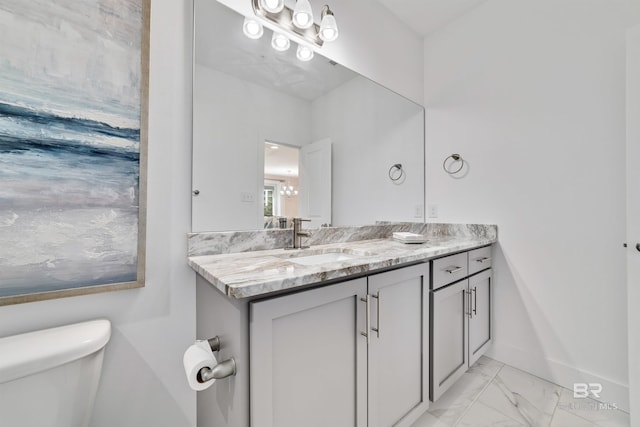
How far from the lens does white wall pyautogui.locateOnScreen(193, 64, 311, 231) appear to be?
1.13m

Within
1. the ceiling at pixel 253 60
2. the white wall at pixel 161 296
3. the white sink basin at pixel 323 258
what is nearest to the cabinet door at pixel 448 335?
the white sink basin at pixel 323 258

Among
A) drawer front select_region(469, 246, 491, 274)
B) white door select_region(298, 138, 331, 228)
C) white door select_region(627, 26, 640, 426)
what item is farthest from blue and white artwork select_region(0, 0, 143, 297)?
white door select_region(627, 26, 640, 426)

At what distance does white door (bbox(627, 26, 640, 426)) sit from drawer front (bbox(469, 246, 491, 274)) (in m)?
0.64

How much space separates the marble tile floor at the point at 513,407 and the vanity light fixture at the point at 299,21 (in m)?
2.10

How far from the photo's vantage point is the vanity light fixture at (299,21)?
126 centimetres

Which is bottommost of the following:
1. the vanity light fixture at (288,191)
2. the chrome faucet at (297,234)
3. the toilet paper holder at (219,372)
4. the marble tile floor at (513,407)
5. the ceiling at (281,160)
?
the marble tile floor at (513,407)

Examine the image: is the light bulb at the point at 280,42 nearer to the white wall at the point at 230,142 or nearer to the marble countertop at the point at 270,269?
the white wall at the point at 230,142

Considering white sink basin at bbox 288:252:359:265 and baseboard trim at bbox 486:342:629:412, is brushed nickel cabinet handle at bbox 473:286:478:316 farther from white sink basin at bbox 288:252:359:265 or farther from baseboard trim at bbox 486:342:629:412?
white sink basin at bbox 288:252:359:265

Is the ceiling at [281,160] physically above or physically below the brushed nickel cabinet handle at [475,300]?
above

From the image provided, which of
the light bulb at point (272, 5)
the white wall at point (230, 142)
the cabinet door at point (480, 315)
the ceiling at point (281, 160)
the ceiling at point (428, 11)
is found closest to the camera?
the white wall at point (230, 142)

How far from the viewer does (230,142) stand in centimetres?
122

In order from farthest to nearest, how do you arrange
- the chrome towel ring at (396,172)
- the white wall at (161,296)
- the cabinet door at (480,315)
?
the chrome towel ring at (396,172)
the cabinet door at (480,315)
the white wall at (161,296)

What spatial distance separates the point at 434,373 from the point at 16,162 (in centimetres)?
184

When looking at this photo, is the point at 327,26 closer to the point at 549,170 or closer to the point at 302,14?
the point at 302,14
